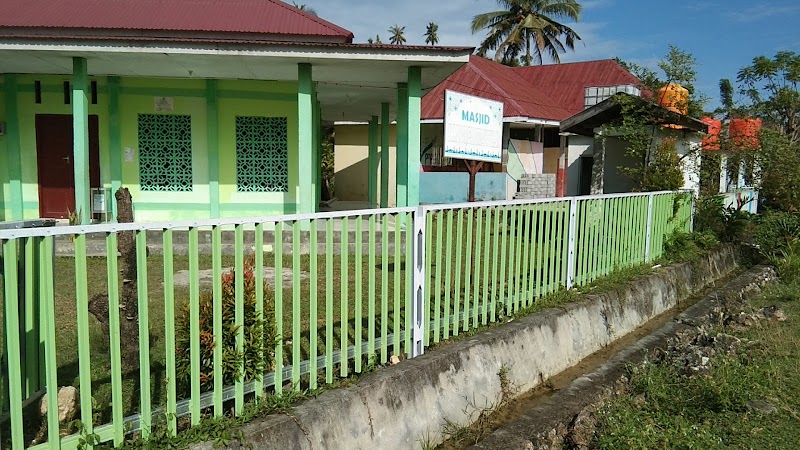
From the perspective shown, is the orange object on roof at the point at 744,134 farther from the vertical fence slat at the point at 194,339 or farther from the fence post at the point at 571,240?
the vertical fence slat at the point at 194,339

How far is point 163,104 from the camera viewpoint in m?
10.3

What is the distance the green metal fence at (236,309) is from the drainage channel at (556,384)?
682 millimetres

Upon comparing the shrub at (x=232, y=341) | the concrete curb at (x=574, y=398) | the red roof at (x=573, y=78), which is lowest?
the concrete curb at (x=574, y=398)

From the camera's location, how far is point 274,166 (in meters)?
10.6

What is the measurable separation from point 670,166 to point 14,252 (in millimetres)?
10656

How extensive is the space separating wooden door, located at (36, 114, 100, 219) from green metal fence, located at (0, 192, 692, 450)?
4.23 metres

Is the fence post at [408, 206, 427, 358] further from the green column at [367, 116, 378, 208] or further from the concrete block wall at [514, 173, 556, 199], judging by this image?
the concrete block wall at [514, 173, 556, 199]

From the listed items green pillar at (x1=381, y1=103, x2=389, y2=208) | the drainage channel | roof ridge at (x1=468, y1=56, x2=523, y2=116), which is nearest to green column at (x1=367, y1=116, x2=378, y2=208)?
green pillar at (x1=381, y1=103, x2=389, y2=208)

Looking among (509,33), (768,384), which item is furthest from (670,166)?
(509,33)

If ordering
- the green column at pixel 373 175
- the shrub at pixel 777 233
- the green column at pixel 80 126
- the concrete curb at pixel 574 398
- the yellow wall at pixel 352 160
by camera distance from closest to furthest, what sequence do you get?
the concrete curb at pixel 574 398, the green column at pixel 80 126, the shrub at pixel 777 233, the green column at pixel 373 175, the yellow wall at pixel 352 160

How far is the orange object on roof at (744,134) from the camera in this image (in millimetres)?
11719

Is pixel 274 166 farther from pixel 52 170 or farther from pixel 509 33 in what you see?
pixel 509 33

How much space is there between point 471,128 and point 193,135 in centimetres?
515

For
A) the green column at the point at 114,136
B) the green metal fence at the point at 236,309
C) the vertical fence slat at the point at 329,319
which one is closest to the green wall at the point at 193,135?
the green column at the point at 114,136
